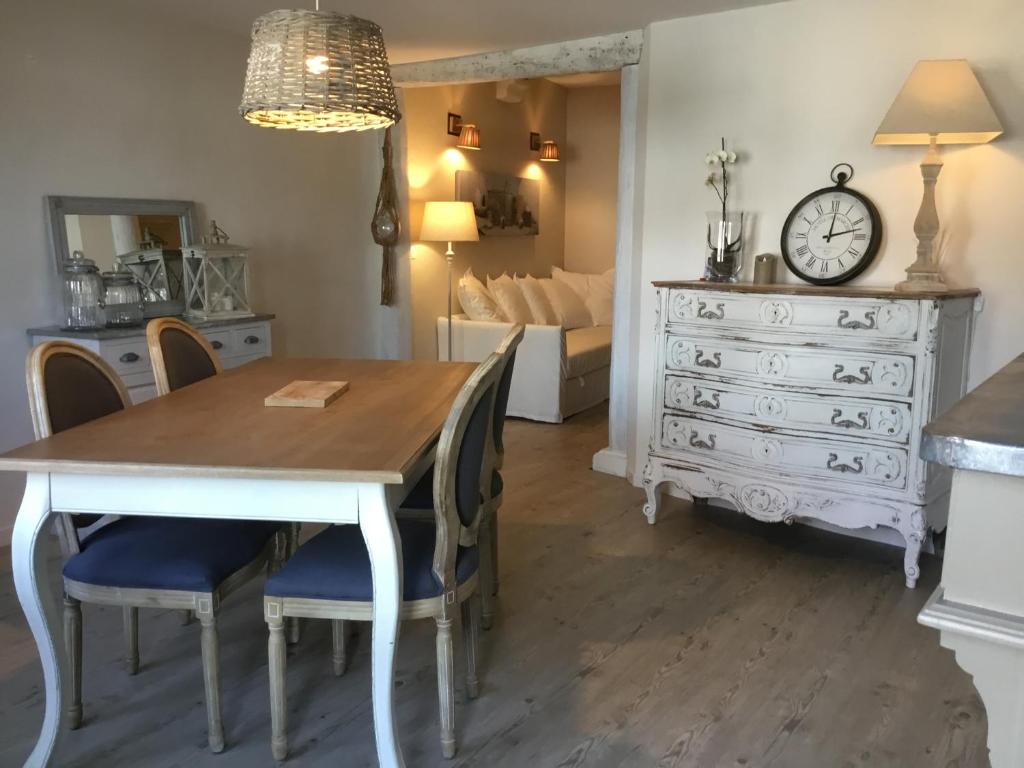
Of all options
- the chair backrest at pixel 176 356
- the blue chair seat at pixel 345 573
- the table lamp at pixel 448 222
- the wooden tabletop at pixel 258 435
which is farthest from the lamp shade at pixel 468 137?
the blue chair seat at pixel 345 573

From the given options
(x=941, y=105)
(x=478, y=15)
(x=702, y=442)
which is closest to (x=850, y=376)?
(x=702, y=442)

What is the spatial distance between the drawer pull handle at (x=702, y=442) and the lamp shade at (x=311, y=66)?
2002 millimetres

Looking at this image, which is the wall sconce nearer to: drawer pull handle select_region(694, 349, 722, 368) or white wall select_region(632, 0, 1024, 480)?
white wall select_region(632, 0, 1024, 480)

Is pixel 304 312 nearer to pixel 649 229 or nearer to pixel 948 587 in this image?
pixel 649 229

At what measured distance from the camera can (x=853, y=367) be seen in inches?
114

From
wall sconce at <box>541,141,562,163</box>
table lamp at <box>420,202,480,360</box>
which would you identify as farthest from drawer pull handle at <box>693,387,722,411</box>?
wall sconce at <box>541,141,562,163</box>

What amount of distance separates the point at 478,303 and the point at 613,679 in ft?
11.7

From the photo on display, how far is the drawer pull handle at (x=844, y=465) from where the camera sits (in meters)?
2.94

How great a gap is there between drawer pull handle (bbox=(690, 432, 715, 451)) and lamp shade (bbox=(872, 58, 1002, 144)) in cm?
133

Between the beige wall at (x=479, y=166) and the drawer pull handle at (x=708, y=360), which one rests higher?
the beige wall at (x=479, y=166)

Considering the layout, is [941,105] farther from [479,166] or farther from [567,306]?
[479,166]

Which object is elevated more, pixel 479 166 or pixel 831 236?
pixel 479 166

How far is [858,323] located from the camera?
287 cm

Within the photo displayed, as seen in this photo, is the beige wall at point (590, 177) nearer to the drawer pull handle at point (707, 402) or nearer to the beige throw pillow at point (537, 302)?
the beige throw pillow at point (537, 302)
